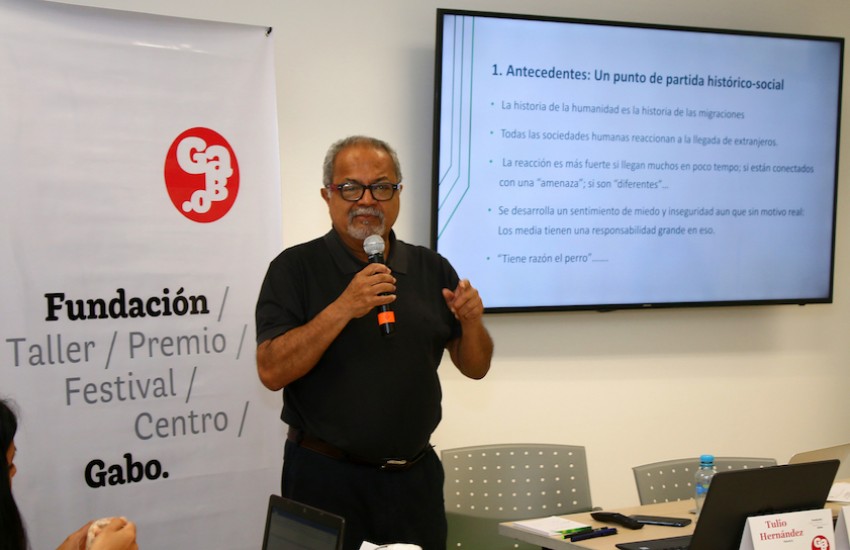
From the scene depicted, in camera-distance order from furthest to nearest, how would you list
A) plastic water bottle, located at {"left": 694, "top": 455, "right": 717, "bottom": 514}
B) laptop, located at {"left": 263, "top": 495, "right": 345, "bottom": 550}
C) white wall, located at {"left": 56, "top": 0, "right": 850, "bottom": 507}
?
white wall, located at {"left": 56, "top": 0, "right": 850, "bottom": 507}
plastic water bottle, located at {"left": 694, "top": 455, "right": 717, "bottom": 514}
laptop, located at {"left": 263, "top": 495, "right": 345, "bottom": 550}

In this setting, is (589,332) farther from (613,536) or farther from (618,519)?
(613,536)

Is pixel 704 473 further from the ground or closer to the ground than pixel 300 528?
closer to the ground

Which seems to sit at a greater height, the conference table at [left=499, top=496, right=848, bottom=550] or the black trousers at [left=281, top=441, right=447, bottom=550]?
the black trousers at [left=281, top=441, right=447, bottom=550]

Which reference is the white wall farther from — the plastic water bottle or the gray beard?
the gray beard

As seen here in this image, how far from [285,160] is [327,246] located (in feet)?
3.45

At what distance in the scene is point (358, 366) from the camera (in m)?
2.65

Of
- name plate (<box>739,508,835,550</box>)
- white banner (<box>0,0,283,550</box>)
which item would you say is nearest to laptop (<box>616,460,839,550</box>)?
name plate (<box>739,508,835,550</box>)

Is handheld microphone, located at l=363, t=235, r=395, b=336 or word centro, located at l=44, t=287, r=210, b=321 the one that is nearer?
handheld microphone, located at l=363, t=235, r=395, b=336

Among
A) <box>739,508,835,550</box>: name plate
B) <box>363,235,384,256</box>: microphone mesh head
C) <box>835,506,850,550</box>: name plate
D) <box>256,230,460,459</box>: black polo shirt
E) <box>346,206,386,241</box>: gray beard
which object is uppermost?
<box>346,206,386,241</box>: gray beard

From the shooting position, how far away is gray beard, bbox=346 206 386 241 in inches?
107

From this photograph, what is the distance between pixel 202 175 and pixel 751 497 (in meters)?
2.14

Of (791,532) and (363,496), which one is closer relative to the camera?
(791,532)

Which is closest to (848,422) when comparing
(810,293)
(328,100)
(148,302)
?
(810,293)

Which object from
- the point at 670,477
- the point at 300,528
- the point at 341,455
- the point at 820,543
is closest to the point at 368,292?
the point at 341,455
